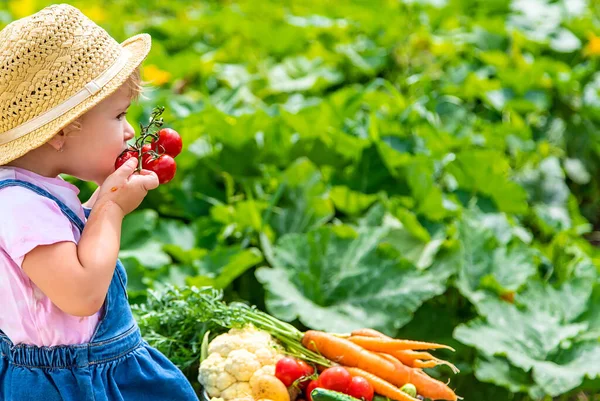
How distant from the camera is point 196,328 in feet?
8.56

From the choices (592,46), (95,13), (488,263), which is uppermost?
(488,263)

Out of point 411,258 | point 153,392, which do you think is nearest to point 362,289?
point 411,258

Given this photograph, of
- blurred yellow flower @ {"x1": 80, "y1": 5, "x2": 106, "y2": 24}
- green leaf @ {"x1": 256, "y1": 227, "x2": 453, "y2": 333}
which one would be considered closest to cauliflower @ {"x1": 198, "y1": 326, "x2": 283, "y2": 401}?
green leaf @ {"x1": 256, "y1": 227, "x2": 453, "y2": 333}

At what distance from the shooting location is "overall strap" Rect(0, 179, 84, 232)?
187 cm

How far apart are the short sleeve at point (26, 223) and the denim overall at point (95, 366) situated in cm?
4

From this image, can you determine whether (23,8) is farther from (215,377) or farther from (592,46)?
(215,377)

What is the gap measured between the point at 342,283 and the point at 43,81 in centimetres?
158

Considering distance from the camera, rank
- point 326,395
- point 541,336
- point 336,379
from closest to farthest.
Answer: point 326,395 → point 336,379 → point 541,336

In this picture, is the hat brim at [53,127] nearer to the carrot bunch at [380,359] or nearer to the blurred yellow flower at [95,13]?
the carrot bunch at [380,359]

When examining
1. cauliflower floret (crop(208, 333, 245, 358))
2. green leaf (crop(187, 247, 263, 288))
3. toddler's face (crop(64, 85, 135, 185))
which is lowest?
green leaf (crop(187, 247, 263, 288))

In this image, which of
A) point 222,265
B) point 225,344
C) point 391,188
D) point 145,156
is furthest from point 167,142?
point 391,188

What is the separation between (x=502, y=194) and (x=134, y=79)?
2490 mm

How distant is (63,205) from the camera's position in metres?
1.93

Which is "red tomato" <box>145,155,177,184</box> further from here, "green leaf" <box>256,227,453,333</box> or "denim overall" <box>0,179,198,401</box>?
"green leaf" <box>256,227,453,333</box>
